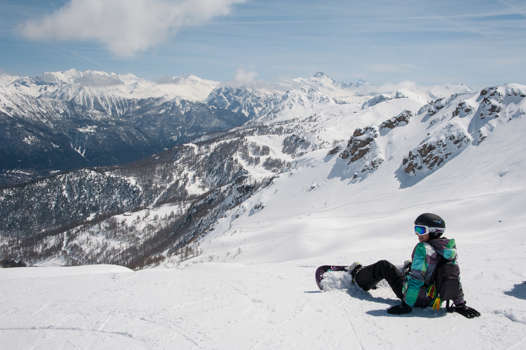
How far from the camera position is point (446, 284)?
6.20 m

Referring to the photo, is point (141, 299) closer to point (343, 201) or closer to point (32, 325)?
point (32, 325)

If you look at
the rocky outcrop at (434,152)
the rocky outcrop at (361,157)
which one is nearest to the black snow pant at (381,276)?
the rocky outcrop at (434,152)

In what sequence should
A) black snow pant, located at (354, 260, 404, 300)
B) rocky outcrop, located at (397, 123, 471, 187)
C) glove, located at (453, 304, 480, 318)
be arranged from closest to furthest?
glove, located at (453, 304, 480, 318), black snow pant, located at (354, 260, 404, 300), rocky outcrop, located at (397, 123, 471, 187)

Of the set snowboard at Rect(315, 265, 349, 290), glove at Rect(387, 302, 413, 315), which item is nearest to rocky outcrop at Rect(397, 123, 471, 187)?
snowboard at Rect(315, 265, 349, 290)

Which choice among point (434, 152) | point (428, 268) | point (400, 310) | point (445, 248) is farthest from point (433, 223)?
point (434, 152)

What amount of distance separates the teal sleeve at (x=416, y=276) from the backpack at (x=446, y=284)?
282mm

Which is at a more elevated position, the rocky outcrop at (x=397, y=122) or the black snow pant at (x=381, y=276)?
the rocky outcrop at (x=397, y=122)

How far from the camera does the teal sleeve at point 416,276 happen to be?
642 cm

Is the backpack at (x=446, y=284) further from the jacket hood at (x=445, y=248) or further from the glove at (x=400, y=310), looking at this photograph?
the glove at (x=400, y=310)

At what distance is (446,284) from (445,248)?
0.69 meters

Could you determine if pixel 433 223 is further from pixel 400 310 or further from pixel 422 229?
pixel 400 310

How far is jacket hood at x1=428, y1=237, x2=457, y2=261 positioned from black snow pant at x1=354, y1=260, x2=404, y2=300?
3.43 feet

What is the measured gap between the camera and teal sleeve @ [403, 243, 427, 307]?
642 centimetres

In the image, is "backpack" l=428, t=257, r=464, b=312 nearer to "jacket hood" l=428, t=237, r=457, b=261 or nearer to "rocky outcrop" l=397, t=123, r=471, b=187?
"jacket hood" l=428, t=237, r=457, b=261
